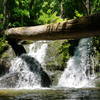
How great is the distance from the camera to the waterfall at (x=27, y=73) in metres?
11.2

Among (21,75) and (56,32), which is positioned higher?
(56,32)

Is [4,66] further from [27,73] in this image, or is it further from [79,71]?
[79,71]

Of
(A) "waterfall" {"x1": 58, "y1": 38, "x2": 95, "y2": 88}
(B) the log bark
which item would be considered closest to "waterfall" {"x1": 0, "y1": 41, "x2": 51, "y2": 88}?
(A) "waterfall" {"x1": 58, "y1": 38, "x2": 95, "y2": 88}

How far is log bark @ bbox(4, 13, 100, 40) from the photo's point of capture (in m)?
7.55

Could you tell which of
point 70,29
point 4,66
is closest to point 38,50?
point 4,66

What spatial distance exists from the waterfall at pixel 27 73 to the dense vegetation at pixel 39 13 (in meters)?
1.36

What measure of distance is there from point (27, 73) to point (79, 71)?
8.02ft

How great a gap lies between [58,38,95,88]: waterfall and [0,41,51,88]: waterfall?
902 mm

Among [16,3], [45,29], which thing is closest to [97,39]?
[45,29]

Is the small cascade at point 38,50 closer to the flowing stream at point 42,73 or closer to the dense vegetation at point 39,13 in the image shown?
the flowing stream at point 42,73

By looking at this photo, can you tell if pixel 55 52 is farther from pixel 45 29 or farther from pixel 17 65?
pixel 45 29

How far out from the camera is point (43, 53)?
47.3 feet

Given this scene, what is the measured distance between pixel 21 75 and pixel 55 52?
2.84 meters

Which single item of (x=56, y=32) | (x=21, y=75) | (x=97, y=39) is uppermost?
(x=56, y=32)
